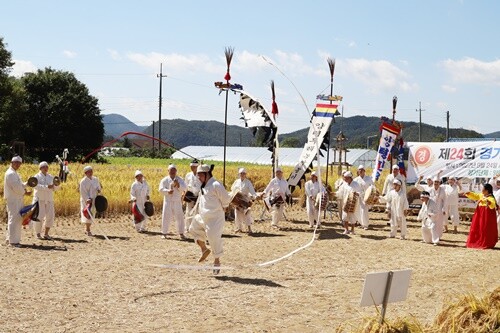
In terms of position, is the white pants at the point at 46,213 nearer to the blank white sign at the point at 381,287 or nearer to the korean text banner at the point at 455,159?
the blank white sign at the point at 381,287


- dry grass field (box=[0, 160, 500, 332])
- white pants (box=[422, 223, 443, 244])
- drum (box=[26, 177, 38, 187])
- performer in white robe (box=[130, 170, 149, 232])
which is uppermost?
drum (box=[26, 177, 38, 187])

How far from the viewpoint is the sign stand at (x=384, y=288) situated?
493 centimetres

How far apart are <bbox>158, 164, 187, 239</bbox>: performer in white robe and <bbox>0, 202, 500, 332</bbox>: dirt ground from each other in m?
0.40

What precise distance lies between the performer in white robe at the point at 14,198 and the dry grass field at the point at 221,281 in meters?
0.36

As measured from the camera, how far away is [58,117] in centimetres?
4766

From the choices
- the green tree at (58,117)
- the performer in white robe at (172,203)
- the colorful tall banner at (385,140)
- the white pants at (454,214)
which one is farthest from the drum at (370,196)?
the green tree at (58,117)

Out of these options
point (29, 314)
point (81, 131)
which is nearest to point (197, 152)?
point (81, 131)

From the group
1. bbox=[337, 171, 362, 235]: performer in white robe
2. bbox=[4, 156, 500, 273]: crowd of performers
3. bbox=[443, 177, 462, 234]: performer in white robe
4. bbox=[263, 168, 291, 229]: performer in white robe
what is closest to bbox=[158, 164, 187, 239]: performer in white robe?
bbox=[4, 156, 500, 273]: crowd of performers

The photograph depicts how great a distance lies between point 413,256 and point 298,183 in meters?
6.23

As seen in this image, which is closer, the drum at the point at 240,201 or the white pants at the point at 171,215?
the drum at the point at 240,201

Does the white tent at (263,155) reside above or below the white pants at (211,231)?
above

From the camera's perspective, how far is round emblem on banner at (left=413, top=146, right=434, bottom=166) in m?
20.6

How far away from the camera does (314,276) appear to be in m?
9.80

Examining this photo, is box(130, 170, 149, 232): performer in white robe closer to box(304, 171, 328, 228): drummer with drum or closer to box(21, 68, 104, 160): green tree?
box(304, 171, 328, 228): drummer with drum
